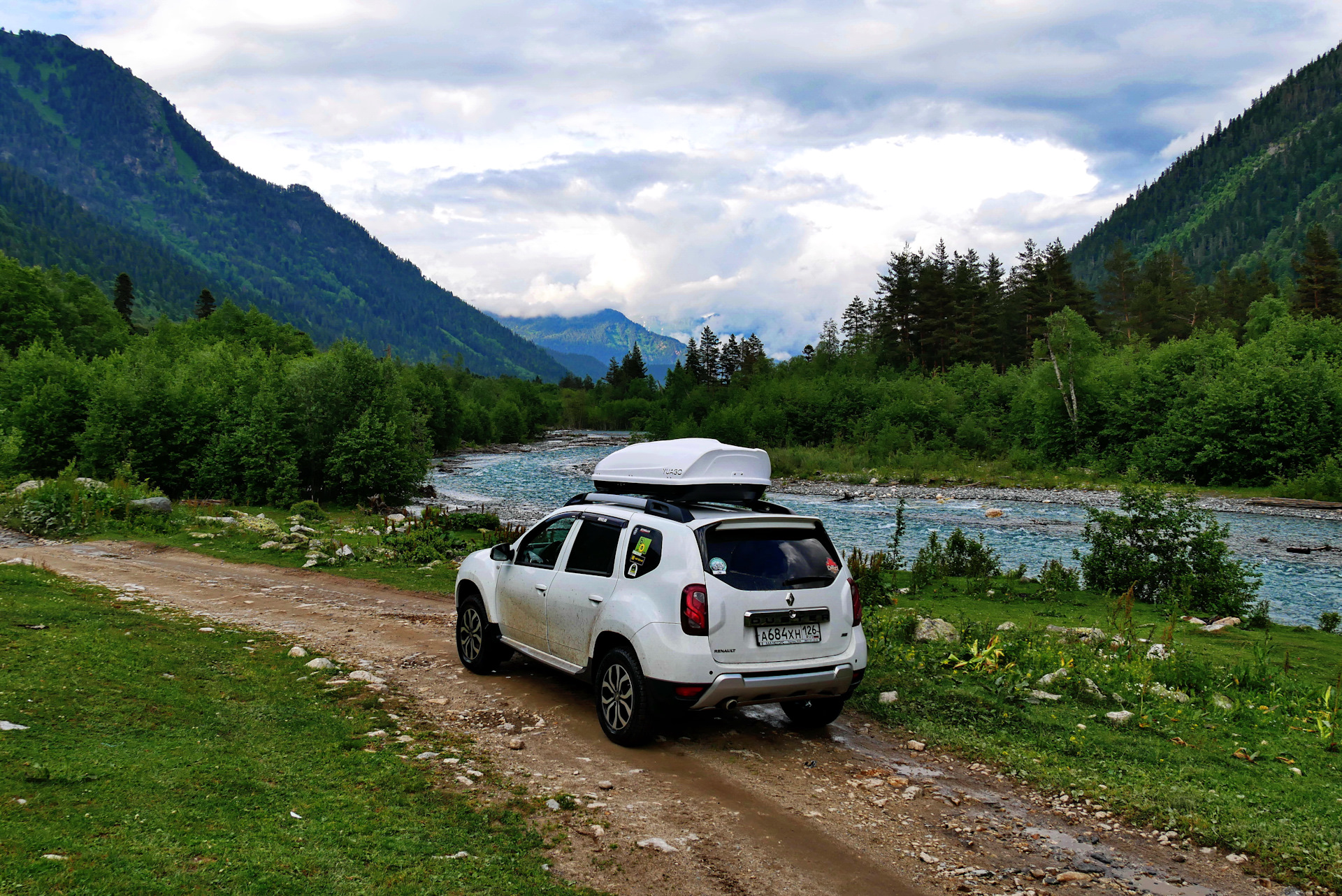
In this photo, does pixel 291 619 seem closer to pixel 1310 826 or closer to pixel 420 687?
pixel 420 687

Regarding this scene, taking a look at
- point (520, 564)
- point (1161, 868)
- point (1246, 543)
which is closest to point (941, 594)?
point (520, 564)

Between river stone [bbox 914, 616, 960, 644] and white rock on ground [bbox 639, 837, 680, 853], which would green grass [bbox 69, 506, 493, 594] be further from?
white rock on ground [bbox 639, 837, 680, 853]

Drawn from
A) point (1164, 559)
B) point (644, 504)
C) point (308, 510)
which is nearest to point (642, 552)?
point (644, 504)

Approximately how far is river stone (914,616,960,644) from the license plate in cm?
443

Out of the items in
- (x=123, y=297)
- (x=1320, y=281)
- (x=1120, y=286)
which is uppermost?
(x=123, y=297)

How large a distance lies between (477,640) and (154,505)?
59.1ft

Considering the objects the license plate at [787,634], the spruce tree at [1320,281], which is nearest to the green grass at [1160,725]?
the license plate at [787,634]

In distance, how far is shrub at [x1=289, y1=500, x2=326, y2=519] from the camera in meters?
29.6

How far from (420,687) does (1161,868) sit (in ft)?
22.9

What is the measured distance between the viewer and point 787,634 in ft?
22.7

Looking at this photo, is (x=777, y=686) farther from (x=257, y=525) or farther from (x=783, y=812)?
(x=257, y=525)

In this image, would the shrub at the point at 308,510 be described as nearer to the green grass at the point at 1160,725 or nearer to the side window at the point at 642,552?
the green grass at the point at 1160,725

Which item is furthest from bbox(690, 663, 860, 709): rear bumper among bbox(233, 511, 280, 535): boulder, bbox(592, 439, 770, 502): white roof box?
bbox(233, 511, 280, 535): boulder

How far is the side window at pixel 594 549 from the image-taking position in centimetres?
759
